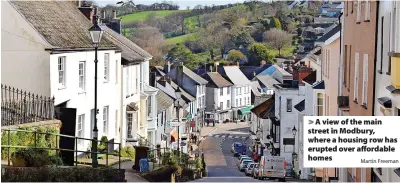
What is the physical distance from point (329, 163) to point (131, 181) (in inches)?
272

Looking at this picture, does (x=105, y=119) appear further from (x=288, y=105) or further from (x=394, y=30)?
(x=288, y=105)

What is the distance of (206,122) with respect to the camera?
6469cm

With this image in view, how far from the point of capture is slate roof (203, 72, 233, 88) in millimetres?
66094

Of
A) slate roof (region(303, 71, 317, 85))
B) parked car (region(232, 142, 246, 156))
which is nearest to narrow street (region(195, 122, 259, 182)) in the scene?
parked car (region(232, 142, 246, 156))

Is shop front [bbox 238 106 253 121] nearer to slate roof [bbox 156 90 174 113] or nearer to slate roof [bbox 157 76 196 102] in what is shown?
slate roof [bbox 157 76 196 102]

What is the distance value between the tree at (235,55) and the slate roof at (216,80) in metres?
2.06

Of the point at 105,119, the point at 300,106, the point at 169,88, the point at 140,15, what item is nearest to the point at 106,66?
the point at 105,119

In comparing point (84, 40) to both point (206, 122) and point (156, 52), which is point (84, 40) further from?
point (206, 122)

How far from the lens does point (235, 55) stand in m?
65.8

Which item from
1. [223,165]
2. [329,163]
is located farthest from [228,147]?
[329,163]

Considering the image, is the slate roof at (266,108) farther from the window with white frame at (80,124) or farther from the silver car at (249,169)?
the window with white frame at (80,124)

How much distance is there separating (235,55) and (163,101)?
64.7 ft

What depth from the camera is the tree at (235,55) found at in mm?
64500

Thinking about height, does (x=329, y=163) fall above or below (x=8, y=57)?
below
